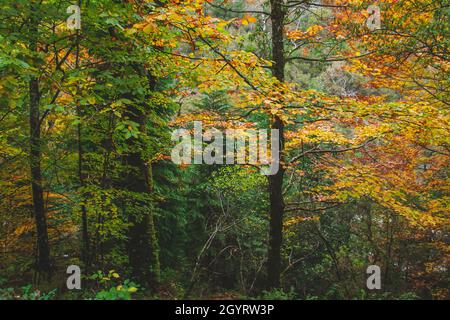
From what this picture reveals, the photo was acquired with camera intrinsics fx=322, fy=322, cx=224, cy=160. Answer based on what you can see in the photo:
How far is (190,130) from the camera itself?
8961mm

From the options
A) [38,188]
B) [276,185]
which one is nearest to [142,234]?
[38,188]

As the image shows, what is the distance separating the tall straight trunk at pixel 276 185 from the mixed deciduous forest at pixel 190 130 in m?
0.03

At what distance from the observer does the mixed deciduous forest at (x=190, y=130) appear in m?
5.00

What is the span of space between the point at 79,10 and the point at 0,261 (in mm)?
7541

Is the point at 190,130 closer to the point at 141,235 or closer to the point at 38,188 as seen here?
the point at 141,235

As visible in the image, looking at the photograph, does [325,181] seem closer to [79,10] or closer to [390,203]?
[390,203]

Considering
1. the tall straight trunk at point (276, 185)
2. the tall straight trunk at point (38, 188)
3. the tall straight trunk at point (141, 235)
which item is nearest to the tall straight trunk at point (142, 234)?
the tall straight trunk at point (141, 235)

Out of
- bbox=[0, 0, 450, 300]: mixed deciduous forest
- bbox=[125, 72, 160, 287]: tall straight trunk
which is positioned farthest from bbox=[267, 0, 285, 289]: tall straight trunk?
bbox=[125, 72, 160, 287]: tall straight trunk

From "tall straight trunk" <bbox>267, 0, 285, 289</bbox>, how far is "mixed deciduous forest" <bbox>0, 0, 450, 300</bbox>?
0.03 m

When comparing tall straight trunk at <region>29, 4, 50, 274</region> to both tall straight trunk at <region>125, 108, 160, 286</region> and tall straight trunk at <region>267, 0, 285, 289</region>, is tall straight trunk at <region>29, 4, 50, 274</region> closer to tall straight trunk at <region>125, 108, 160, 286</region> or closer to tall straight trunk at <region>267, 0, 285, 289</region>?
tall straight trunk at <region>125, 108, 160, 286</region>

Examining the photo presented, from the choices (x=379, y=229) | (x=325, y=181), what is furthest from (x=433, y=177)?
(x=325, y=181)

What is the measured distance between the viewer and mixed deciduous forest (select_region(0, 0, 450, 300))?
197 inches
